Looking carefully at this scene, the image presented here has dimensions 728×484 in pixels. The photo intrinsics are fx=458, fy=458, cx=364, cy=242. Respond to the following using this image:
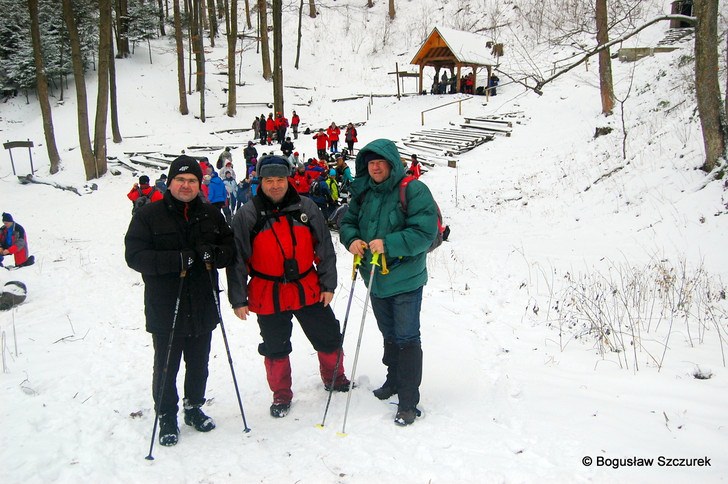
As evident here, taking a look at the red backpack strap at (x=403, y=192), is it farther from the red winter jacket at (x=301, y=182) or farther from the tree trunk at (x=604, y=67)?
the tree trunk at (x=604, y=67)

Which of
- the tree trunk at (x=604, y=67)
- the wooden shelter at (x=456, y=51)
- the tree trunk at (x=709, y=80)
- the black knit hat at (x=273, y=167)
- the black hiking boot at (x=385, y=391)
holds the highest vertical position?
the wooden shelter at (x=456, y=51)

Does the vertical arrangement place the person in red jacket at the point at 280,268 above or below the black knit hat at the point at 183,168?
below

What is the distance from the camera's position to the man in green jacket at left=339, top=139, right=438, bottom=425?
3.22m

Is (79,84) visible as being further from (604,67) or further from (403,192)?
(604,67)

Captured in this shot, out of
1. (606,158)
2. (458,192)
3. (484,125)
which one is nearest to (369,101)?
(484,125)

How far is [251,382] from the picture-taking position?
433cm

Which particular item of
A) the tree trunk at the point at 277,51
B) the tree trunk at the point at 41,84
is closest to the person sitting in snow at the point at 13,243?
the tree trunk at the point at 41,84

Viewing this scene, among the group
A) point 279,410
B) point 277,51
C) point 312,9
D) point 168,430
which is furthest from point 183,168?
point 312,9

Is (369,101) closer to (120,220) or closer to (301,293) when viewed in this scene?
(120,220)

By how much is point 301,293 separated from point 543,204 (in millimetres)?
10561

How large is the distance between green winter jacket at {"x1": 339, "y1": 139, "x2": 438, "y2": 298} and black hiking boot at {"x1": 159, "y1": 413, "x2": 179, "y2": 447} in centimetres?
176

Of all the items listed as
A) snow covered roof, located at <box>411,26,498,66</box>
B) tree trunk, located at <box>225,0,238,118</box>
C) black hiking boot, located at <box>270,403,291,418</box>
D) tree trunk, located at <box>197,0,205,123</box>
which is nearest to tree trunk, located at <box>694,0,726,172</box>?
black hiking boot, located at <box>270,403,291,418</box>

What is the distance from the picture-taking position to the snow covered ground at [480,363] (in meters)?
2.94

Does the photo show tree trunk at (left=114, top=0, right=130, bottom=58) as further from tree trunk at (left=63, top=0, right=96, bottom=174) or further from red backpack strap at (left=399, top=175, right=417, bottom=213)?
red backpack strap at (left=399, top=175, right=417, bottom=213)
